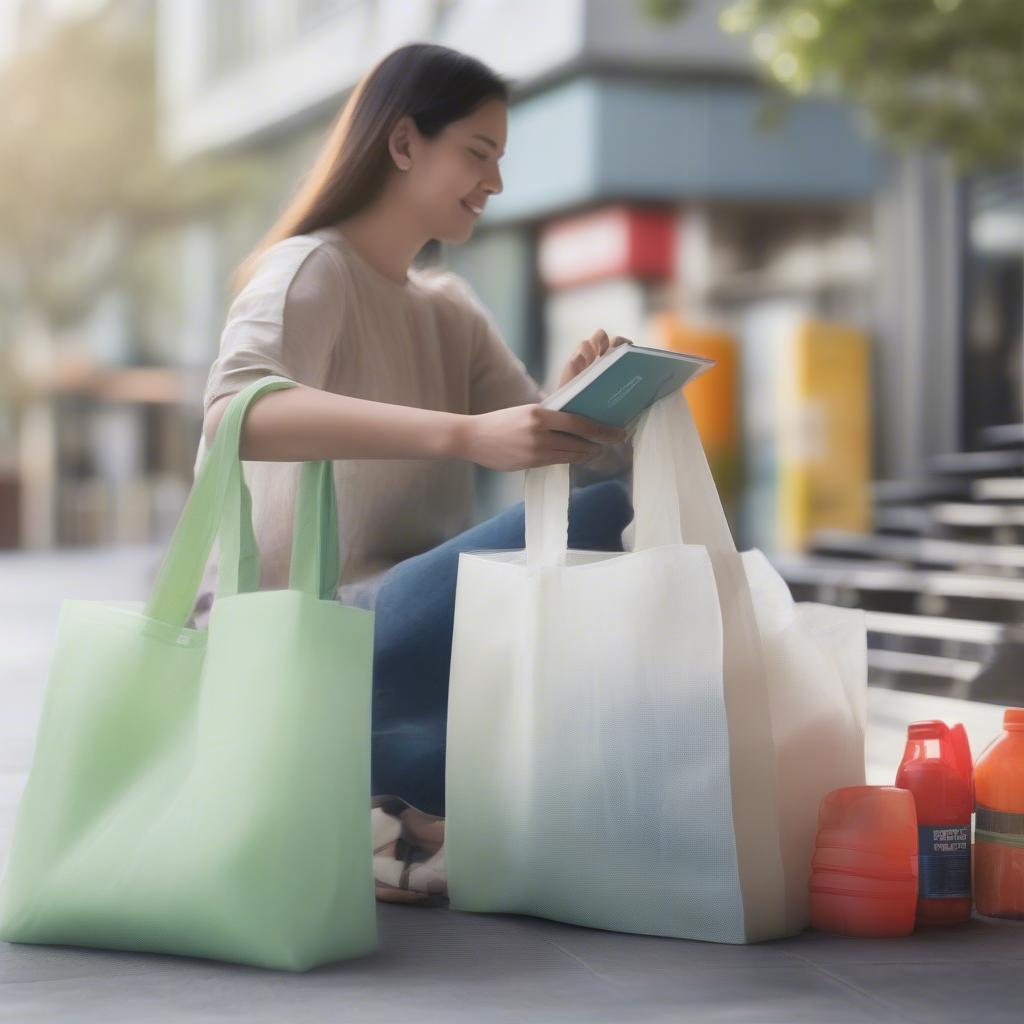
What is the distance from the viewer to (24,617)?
33.8 feet

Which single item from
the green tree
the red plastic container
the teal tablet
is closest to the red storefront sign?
the green tree

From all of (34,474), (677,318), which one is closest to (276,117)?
(677,318)

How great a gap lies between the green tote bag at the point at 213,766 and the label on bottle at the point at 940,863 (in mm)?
925

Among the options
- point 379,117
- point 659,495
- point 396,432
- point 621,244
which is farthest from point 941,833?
point 621,244

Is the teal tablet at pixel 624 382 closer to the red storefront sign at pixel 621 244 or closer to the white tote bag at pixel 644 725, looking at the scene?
the white tote bag at pixel 644 725

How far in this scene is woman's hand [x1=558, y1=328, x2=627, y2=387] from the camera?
281 centimetres

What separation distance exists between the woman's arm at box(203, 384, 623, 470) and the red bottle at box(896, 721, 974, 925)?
797 millimetres

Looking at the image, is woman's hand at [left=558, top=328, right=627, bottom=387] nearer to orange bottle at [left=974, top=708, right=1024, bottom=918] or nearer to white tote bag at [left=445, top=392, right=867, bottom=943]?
white tote bag at [left=445, top=392, right=867, bottom=943]

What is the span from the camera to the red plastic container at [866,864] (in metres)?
2.61

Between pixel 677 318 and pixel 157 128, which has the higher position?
pixel 157 128

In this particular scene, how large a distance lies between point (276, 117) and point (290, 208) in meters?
14.7

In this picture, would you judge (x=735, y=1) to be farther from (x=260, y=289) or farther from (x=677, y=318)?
(x=260, y=289)

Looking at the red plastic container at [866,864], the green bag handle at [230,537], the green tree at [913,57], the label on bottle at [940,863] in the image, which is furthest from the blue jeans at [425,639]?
the green tree at [913,57]

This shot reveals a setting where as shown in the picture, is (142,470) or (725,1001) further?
(142,470)
